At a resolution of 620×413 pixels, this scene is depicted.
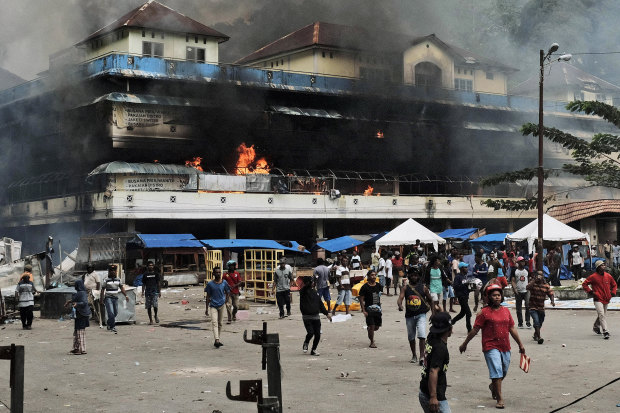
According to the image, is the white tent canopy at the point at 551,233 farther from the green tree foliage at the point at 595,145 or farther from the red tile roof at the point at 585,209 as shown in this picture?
the red tile roof at the point at 585,209

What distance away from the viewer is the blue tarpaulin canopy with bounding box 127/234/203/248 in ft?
104

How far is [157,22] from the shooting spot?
42.3 metres

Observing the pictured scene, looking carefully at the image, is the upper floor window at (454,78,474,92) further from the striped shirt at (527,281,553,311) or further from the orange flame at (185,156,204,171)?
the striped shirt at (527,281,553,311)

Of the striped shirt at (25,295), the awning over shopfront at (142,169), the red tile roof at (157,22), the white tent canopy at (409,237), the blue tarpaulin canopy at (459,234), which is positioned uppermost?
the red tile roof at (157,22)

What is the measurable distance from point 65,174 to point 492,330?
121ft

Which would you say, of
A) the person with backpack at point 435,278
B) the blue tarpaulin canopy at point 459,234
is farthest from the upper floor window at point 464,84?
the person with backpack at point 435,278

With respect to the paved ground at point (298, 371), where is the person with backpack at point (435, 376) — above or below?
above

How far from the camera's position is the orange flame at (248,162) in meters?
44.4

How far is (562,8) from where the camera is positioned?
291 ft

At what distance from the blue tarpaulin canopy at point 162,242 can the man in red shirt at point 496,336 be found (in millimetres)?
23232

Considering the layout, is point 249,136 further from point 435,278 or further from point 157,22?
point 435,278

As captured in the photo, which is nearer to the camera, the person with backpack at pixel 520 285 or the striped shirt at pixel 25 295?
the person with backpack at pixel 520 285

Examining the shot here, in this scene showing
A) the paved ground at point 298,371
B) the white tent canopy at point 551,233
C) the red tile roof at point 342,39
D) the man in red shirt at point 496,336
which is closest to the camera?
the man in red shirt at point 496,336

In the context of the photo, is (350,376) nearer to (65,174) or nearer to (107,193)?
(107,193)
